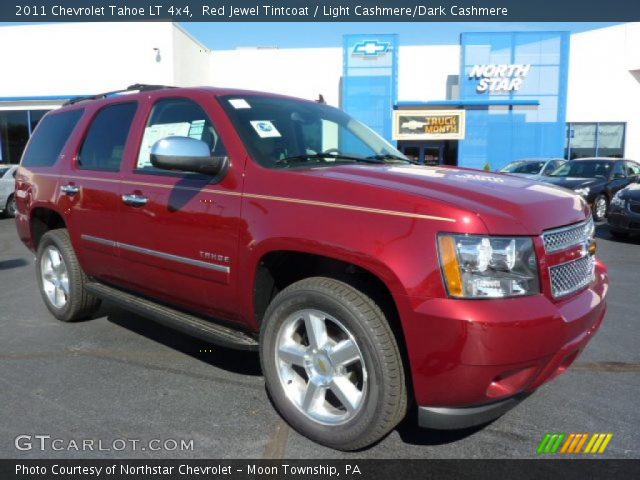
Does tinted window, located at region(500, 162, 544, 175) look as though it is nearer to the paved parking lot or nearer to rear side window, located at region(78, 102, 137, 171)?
the paved parking lot

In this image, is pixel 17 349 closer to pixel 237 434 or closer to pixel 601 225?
pixel 237 434

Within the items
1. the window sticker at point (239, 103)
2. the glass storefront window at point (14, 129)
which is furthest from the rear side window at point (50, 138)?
the glass storefront window at point (14, 129)

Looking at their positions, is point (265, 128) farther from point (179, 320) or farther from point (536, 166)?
point (536, 166)

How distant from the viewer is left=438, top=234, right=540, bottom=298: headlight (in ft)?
7.23

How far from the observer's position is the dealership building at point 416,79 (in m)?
23.1

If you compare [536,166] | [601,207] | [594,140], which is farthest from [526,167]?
[594,140]

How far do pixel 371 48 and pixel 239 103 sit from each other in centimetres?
2323

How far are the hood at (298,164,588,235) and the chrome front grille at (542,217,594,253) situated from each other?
4 centimetres

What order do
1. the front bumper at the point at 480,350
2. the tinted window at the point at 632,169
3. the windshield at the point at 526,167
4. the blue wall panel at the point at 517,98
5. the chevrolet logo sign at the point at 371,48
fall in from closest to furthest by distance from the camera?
the front bumper at the point at 480,350 → the tinted window at the point at 632,169 → the windshield at the point at 526,167 → the chevrolet logo sign at the point at 371,48 → the blue wall panel at the point at 517,98

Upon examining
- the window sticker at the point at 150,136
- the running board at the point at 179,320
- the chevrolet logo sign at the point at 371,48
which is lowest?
the running board at the point at 179,320

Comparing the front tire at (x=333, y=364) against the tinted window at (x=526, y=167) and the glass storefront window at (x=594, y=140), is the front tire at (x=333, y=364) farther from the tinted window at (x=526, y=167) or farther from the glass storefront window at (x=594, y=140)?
the glass storefront window at (x=594, y=140)

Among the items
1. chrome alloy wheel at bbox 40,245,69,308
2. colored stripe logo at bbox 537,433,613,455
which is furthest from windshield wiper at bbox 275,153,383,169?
chrome alloy wheel at bbox 40,245,69,308

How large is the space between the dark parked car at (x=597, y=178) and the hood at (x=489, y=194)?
10318 millimetres

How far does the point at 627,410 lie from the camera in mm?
3100
